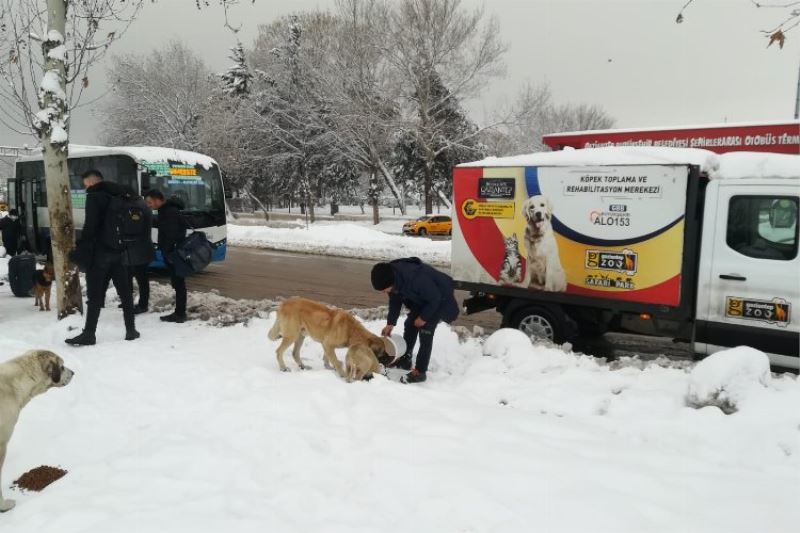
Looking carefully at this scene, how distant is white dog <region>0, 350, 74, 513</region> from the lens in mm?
3256

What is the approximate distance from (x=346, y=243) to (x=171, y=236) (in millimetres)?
13678

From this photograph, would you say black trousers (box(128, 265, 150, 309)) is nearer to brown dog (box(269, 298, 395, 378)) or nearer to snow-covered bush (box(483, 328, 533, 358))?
brown dog (box(269, 298, 395, 378))

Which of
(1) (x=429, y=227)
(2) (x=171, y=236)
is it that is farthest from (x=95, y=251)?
(1) (x=429, y=227)

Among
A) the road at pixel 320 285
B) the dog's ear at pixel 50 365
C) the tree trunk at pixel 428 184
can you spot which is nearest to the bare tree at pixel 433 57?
the tree trunk at pixel 428 184

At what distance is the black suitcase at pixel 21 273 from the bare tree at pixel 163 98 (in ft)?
113

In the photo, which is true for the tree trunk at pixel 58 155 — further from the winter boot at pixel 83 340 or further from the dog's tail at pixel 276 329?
the dog's tail at pixel 276 329

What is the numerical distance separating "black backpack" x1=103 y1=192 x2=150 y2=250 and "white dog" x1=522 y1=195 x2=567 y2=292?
4942mm

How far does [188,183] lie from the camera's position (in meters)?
13.9

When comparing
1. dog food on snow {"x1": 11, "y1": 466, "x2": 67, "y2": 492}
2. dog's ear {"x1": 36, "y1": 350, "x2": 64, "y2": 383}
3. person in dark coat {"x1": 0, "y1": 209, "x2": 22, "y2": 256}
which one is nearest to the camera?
dog food on snow {"x1": 11, "y1": 466, "x2": 67, "y2": 492}

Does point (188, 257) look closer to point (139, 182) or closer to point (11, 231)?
point (139, 182)

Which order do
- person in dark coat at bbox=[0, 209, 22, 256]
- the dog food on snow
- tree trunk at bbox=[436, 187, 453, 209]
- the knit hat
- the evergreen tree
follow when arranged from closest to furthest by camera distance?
the dog food on snow, the knit hat, person in dark coat at bbox=[0, 209, 22, 256], tree trunk at bbox=[436, 187, 453, 209], the evergreen tree

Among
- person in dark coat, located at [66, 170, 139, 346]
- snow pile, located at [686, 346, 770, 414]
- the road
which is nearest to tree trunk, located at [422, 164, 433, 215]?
the road

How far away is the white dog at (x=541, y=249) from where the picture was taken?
6.63 metres

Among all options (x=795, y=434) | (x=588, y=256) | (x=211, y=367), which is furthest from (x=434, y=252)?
(x=795, y=434)
